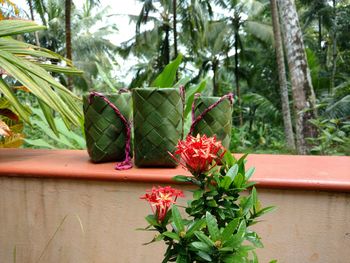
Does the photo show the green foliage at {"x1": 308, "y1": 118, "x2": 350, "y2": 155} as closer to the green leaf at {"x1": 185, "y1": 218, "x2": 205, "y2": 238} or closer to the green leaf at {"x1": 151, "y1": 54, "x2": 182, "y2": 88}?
the green leaf at {"x1": 151, "y1": 54, "x2": 182, "y2": 88}

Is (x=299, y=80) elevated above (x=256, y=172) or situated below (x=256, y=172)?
A: above

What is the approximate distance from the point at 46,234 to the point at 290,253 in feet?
2.03

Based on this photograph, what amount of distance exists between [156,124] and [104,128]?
171mm

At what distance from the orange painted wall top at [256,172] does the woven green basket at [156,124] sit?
34 millimetres

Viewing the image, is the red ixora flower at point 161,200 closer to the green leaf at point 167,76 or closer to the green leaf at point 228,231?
the green leaf at point 228,231

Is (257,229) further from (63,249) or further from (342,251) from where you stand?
(63,249)

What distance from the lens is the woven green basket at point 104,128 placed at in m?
1.05

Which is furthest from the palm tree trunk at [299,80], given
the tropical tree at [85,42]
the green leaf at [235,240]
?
the tropical tree at [85,42]

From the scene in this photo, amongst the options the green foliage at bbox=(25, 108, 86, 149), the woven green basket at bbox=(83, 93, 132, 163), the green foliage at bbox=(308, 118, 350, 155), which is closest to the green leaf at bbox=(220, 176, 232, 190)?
the woven green basket at bbox=(83, 93, 132, 163)

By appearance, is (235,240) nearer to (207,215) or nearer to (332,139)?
(207,215)

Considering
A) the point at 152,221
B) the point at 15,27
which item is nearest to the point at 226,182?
the point at 152,221

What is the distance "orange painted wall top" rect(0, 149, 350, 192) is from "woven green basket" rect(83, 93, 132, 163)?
4 centimetres

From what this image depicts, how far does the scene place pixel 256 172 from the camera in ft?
2.94

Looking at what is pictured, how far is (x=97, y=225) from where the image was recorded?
0.94m
